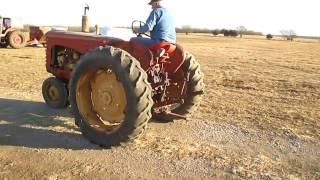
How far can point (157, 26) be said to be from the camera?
5.99m

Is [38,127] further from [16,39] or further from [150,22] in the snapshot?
[16,39]

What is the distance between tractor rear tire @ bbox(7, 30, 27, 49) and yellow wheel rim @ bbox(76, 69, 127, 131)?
66.8ft

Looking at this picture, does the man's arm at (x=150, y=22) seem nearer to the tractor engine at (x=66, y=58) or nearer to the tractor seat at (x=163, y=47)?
the tractor seat at (x=163, y=47)

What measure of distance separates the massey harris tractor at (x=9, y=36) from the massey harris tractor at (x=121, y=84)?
A: 735 inches

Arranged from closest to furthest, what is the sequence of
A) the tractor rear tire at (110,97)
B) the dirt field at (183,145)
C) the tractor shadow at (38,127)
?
the dirt field at (183,145), the tractor rear tire at (110,97), the tractor shadow at (38,127)

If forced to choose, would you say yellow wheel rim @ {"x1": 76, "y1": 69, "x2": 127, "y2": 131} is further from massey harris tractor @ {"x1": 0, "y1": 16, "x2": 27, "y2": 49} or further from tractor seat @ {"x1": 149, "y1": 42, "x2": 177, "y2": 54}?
massey harris tractor @ {"x1": 0, "y1": 16, "x2": 27, "y2": 49}

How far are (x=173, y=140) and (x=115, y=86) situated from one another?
3.90ft

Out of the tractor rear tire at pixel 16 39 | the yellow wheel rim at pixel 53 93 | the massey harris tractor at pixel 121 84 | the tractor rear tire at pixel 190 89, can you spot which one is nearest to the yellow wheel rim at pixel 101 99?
the massey harris tractor at pixel 121 84

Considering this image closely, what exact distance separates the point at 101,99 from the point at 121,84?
1.84 feet

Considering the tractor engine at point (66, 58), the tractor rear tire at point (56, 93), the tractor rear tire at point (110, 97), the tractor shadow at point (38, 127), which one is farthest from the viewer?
the tractor rear tire at point (56, 93)

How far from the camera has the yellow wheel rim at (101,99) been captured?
592 cm

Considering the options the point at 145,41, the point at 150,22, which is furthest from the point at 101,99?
the point at 150,22

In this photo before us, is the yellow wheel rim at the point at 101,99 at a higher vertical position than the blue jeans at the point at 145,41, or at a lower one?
lower

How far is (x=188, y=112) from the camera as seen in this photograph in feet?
23.8
